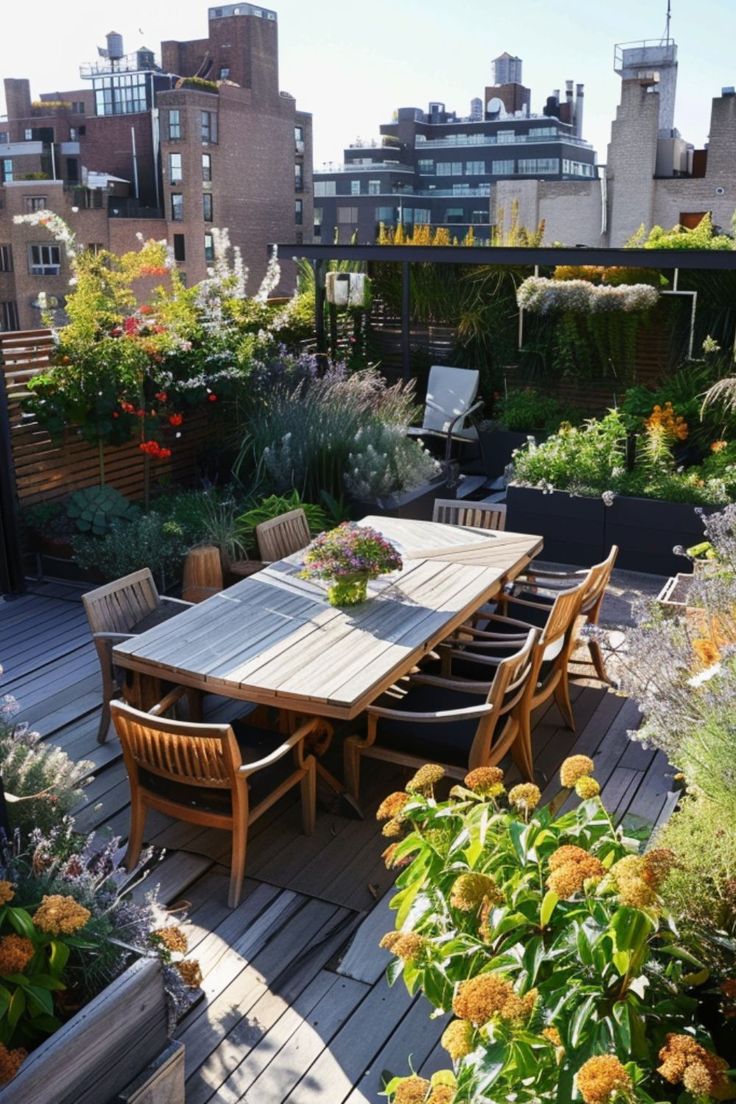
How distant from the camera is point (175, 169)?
4612 centimetres

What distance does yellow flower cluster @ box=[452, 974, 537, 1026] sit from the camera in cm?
179

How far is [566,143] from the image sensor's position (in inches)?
2741

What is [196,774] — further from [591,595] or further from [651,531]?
[651,531]

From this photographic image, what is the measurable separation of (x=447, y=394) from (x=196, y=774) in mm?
6994

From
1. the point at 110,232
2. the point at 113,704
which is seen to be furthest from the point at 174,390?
the point at 110,232

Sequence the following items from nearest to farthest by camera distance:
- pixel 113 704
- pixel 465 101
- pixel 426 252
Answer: pixel 113 704 → pixel 426 252 → pixel 465 101

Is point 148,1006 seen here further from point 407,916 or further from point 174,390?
point 174,390

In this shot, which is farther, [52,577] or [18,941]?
[52,577]

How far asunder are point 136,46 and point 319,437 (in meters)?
54.0

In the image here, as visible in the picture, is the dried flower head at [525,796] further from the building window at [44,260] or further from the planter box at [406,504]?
the building window at [44,260]

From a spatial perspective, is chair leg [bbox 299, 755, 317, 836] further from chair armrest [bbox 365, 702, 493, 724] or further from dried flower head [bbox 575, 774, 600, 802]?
dried flower head [bbox 575, 774, 600, 802]

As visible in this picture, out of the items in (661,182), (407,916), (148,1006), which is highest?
(661,182)

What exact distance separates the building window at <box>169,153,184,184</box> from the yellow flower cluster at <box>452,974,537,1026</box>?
157ft

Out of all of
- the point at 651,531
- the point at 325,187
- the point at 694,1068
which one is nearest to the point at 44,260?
the point at 325,187
